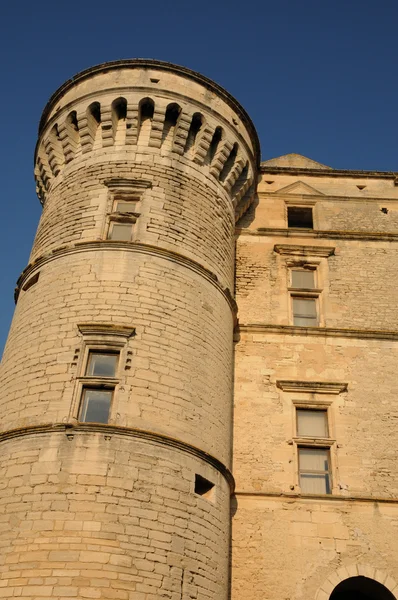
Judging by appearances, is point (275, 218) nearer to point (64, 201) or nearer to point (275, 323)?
point (275, 323)

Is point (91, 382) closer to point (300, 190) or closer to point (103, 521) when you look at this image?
point (103, 521)

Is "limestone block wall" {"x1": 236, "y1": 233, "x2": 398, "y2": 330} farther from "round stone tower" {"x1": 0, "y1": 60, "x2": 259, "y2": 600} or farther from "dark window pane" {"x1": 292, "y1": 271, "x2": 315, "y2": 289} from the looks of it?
"round stone tower" {"x1": 0, "y1": 60, "x2": 259, "y2": 600}

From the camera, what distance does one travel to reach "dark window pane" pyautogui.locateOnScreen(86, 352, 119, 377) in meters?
11.0

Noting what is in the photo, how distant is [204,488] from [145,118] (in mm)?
8148

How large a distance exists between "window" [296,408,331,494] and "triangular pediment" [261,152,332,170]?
843 centimetres

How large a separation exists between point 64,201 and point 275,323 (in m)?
5.44

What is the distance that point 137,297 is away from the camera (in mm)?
11875

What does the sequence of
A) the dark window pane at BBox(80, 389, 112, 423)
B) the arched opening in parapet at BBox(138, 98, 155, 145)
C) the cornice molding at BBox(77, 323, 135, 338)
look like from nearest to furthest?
the dark window pane at BBox(80, 389, 112, 423), the cornice molding at BBox(77, 323, 135, 338), the arched opening in parapet at BBox(138, 98, 155, 145)

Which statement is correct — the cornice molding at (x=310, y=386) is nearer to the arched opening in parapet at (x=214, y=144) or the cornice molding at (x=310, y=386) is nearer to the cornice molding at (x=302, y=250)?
the cornice molding at (x=302, y=250)

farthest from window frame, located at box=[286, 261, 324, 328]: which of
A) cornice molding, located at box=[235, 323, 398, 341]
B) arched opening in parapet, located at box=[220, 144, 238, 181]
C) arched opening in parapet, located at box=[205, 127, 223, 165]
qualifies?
arched opening in parapet, located at box=[205, 127, 223, 165]

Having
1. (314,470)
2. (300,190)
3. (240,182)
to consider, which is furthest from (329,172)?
(314,470)

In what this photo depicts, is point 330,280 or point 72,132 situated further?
point 330,280

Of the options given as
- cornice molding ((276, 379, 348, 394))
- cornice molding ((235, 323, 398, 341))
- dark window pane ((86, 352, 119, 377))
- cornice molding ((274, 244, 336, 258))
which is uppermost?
cornice molding ((274, 244, 336, 258))

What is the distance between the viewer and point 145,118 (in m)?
14.6
